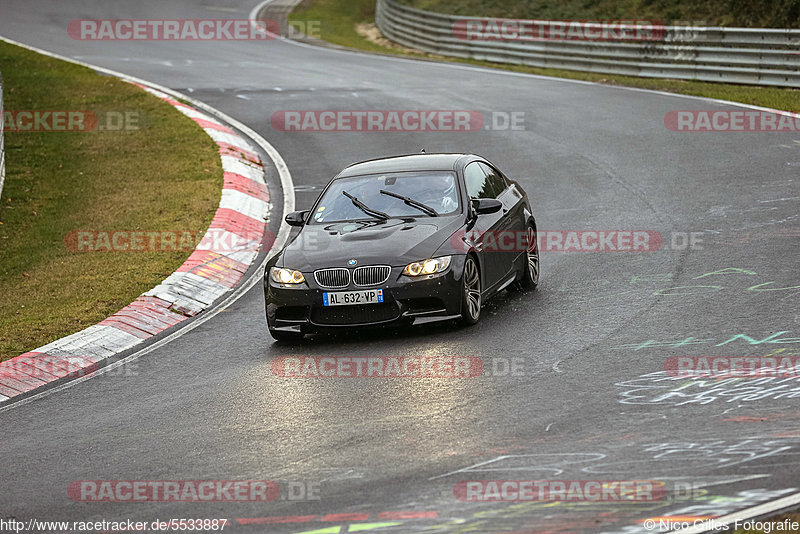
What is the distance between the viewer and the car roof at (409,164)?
11844 mm

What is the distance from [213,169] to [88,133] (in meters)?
4.58

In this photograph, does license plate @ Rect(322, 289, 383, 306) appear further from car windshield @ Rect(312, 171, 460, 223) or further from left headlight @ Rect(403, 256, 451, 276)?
car windshield @ Rect(312, 171, 460, 223)

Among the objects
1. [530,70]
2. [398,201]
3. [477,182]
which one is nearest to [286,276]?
[398,201]

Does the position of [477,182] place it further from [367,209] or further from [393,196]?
[367,209]

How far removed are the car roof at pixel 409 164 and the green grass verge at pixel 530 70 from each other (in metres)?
11.5

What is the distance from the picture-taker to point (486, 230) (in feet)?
37.0

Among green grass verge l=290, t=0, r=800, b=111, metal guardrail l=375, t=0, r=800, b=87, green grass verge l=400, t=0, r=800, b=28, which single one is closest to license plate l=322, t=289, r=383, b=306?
green grass verge l=290, t=0, r=800, b=111

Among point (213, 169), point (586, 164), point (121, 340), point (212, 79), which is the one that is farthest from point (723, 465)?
point (212, 79)

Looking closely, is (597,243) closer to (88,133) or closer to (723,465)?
(723,465)

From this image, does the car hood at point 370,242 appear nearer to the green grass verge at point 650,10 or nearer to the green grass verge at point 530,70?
the green grass verge at point 530,70

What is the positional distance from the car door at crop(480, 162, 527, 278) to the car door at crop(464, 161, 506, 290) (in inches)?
2.1

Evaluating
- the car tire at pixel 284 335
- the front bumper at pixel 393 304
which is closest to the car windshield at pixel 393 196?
the front bumper at pixel 393 304

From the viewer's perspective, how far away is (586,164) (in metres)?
18.4

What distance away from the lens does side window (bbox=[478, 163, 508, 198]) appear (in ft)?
40.4
